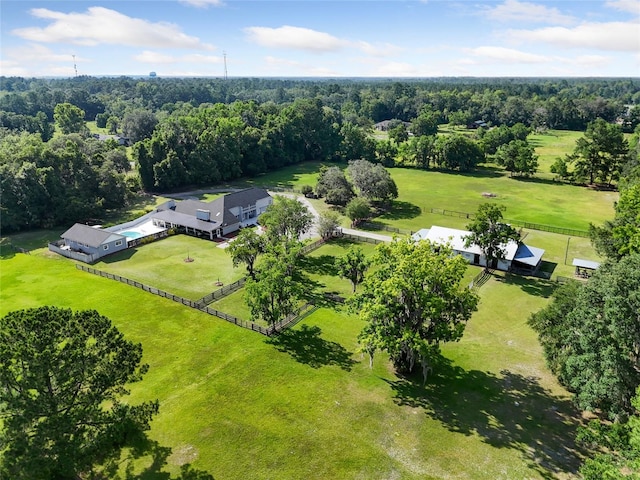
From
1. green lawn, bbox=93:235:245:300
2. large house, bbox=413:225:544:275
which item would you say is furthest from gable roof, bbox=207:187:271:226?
large house, bbox=413:225:544:275

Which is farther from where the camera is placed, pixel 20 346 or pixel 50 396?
pixel 50 396

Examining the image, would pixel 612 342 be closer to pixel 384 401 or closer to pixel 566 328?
pixel 566 328

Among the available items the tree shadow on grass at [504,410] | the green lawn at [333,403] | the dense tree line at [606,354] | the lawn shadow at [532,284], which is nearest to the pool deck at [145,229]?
the green lawn at [333,403]

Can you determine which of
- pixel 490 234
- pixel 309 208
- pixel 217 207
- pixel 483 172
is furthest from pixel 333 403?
pixel 483 172

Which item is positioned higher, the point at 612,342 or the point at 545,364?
the point at 612,342

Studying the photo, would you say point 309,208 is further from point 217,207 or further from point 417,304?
point 417,304

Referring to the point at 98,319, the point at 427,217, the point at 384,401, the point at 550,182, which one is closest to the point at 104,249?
the point at 98,319
